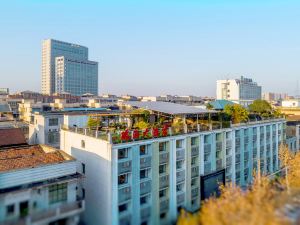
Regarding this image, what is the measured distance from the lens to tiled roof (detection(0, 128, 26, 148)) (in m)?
29.2

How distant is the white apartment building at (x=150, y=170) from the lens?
22031mm

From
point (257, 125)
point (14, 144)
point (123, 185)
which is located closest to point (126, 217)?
point (123, 185)

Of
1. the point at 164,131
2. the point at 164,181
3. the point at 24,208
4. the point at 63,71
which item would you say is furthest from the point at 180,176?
the point at 63,71

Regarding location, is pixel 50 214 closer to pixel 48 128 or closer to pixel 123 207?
pixel 123 207

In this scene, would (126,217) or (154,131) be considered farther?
(154,131)

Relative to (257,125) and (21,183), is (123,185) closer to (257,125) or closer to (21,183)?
(21,183)

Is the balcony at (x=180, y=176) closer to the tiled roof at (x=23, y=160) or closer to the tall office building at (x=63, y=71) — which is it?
the tiled roof at (x=23, y=160)

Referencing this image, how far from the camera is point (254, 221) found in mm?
9578

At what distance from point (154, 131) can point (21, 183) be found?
1084 cm

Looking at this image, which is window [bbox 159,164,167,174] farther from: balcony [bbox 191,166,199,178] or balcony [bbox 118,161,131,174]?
balcony [bbox 118,161,131,174]

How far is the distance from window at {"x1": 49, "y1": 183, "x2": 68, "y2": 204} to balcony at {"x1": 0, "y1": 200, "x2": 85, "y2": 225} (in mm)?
737

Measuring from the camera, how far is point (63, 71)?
15988cm

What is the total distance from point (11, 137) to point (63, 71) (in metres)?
136

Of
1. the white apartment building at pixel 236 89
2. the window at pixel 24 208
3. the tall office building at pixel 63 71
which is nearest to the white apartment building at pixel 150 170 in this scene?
the window at pixel 24 208
